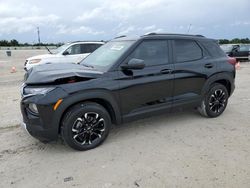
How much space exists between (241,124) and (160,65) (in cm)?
206

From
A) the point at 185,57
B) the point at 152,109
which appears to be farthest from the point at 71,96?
the point at 185,57

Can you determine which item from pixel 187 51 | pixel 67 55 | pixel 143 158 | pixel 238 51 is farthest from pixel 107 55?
pixel 238 51

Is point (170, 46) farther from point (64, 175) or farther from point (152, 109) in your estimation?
point (64, 175)

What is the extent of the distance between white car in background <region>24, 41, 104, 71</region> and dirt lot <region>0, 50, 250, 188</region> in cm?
583

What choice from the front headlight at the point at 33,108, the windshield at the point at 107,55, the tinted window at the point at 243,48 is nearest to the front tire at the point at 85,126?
the front headlight at the point at 33,108

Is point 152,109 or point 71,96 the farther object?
point 152,109

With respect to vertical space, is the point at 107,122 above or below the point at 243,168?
above

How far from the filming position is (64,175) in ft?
9.50

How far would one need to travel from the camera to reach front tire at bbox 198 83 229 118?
467 cm

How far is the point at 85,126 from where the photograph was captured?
3.39m

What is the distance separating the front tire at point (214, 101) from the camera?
467cm

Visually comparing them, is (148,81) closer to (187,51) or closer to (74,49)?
(187,51)

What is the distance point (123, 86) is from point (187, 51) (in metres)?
1.61

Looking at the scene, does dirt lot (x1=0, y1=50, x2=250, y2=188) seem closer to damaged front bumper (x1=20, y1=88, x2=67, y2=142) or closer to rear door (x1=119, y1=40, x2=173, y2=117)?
damaged front bumper (x1=20, y1=88, x2=67, y2=142)
